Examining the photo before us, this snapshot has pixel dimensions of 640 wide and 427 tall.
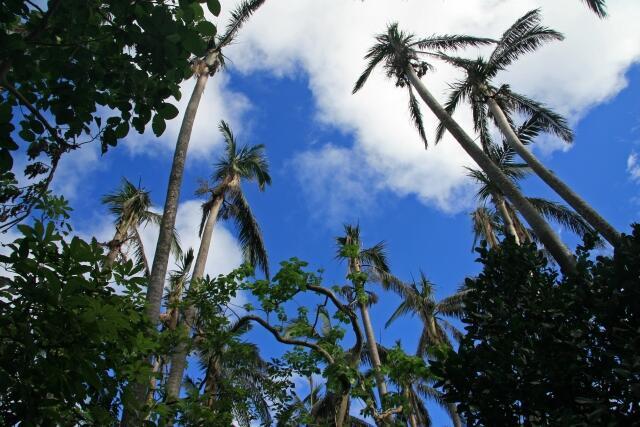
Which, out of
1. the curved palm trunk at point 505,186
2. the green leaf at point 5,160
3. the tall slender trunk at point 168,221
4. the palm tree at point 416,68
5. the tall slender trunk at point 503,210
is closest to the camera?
the green leaf at point 5,160

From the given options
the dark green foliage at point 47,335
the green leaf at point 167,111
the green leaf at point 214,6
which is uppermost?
the green leaf at point 214,6

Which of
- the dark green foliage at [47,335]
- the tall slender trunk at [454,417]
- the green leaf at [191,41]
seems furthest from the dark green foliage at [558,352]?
the tall slender trunk at [454,417]

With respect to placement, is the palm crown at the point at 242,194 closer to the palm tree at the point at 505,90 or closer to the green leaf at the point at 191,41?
the palm tree at the point at 505,90

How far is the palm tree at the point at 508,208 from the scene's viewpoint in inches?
546

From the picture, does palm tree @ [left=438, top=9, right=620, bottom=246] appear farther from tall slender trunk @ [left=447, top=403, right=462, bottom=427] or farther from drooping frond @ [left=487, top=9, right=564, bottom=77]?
tall slender trunk @ [left=447, top=403, right=462, bottom=427]

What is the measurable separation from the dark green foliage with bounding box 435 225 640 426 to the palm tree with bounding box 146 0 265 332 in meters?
4.14

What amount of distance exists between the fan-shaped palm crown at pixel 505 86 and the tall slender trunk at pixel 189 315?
807 cm

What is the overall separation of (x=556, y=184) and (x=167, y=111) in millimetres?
9314

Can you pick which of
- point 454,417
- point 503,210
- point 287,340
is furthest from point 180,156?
point 454,417

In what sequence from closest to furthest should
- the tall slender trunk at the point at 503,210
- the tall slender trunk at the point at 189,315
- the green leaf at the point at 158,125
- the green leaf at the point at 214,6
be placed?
1. the green leaf at the point at 214,6
2. the green leaf at the point at 158,125
3. the tall slender trunk at the point at 189,315
4. the tall slender trunk at the point at 503,210

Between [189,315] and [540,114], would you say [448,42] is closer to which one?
[540,114]

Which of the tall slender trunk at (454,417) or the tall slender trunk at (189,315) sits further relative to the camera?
the tall slender trunk at (454,417)

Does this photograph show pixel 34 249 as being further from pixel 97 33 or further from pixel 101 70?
pixel 97 33

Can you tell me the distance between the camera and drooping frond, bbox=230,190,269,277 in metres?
16.0
